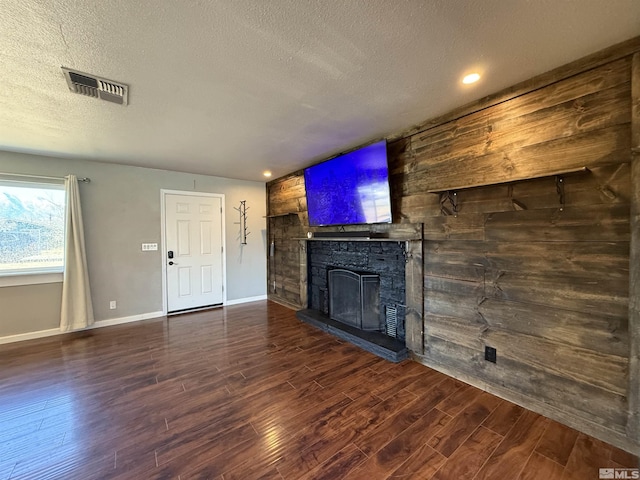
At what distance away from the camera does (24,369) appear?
265 centimetres

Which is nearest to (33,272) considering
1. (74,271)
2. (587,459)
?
(74,271)

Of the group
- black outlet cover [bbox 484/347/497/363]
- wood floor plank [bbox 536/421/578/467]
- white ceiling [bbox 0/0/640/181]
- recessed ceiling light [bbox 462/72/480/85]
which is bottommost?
wood floor plank [bbox 536/421/578/467]

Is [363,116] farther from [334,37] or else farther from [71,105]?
[71,105]

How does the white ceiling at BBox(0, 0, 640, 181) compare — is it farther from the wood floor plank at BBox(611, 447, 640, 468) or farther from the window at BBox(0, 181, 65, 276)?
the wood floor plank at BBox(611, 447, 640, 468)

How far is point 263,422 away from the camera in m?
1.86

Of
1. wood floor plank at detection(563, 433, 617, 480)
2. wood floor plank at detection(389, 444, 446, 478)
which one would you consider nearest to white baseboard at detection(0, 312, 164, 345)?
wood floor plank at detection(389, 444, 446, 478)

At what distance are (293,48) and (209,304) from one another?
176 inches

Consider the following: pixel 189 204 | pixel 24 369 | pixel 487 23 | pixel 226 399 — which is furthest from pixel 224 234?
pixel 487 23

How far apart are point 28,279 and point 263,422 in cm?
385

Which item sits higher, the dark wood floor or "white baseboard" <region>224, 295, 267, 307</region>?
"white baseboard" <region>224, 295, 267, 307</region>

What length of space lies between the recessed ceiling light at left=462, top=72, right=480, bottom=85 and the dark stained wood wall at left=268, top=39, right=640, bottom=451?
0.34m

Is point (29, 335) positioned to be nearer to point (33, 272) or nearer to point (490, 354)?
point (33, 272)

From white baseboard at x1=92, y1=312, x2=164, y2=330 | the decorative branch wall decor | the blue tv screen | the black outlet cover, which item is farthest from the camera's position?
the decorative branch wall decor

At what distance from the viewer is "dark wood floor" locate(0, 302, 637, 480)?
150 cm
